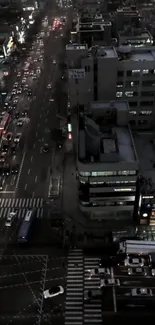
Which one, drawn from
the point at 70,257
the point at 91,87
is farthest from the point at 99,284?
the point at 91,87

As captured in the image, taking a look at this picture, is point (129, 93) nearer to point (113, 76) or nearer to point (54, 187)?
point (113, 76)

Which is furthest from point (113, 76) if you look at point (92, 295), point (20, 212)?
point (92, 295)

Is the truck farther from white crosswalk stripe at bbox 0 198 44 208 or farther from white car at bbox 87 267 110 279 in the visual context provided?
white crosswalk stripe at bbox 0 198 44 208

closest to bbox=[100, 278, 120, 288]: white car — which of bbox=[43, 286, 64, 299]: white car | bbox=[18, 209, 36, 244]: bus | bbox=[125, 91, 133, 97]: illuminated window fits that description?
bbox=[43, 286, 64, 299]: white car

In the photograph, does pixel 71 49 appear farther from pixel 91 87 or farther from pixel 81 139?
pixel 81 139

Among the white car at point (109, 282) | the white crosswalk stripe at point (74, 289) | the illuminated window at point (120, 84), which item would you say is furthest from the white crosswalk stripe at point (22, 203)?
the illuminated window at point (120, 84)

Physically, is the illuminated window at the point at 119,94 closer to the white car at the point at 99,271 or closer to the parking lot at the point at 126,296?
the parking lot at the point at 126,296
